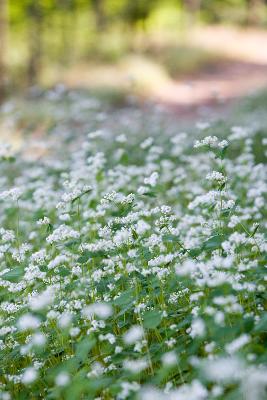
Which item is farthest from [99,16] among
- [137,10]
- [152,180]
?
[152,180]

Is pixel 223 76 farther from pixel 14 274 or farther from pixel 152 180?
pixel 14 274

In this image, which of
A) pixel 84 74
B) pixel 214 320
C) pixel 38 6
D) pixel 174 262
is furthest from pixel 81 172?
pixel 38 6

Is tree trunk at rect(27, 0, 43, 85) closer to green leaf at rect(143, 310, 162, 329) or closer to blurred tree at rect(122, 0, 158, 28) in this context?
blurred tree at rect(122, 0, 158, 28)

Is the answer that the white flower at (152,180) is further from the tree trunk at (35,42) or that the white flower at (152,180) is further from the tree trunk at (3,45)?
the tree trunk at (35,42)

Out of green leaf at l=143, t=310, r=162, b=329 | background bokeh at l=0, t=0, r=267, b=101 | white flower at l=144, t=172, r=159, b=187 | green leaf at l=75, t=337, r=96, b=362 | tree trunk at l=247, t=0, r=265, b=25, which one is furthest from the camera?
tree trunk at l=247, t=0, r=265, b=25

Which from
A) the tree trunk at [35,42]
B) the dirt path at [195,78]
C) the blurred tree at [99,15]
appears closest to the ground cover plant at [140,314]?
the dirt path at [195,78]

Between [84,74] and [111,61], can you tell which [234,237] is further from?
[111,61]

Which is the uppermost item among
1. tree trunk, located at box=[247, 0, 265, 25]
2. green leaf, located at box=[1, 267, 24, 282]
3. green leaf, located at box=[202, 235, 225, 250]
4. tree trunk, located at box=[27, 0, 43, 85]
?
green leaf, located at box=[202, 235, 225, 250]

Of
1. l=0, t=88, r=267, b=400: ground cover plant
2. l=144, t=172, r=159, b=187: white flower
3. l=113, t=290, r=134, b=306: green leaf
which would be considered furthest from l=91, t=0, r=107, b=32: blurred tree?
l=113, t=290, r=134, b=306: green leaf
